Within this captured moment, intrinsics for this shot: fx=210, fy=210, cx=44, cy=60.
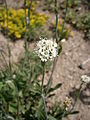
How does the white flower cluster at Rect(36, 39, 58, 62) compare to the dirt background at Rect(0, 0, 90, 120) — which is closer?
the white flower cluster at Rect(36, 39, 58, 62)

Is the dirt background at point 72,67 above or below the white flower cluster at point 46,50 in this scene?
below

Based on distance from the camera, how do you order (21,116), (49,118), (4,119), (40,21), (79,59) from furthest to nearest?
1. (40,21)
2. (79,59)
3. (21,116)
4. (4,119)
5. (49,118)

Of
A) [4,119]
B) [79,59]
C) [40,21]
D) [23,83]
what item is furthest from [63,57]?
[4,119]

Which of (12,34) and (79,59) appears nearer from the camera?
(79,59)

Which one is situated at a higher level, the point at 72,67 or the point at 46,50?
the point at 46,50

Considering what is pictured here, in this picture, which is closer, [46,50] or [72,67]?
[46,50]

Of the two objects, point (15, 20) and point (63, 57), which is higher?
point (15, 20)

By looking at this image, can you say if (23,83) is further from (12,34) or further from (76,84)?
(12,34)

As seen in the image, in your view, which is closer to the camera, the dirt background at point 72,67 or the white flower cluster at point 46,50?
the white flower cluster at point 46,50
